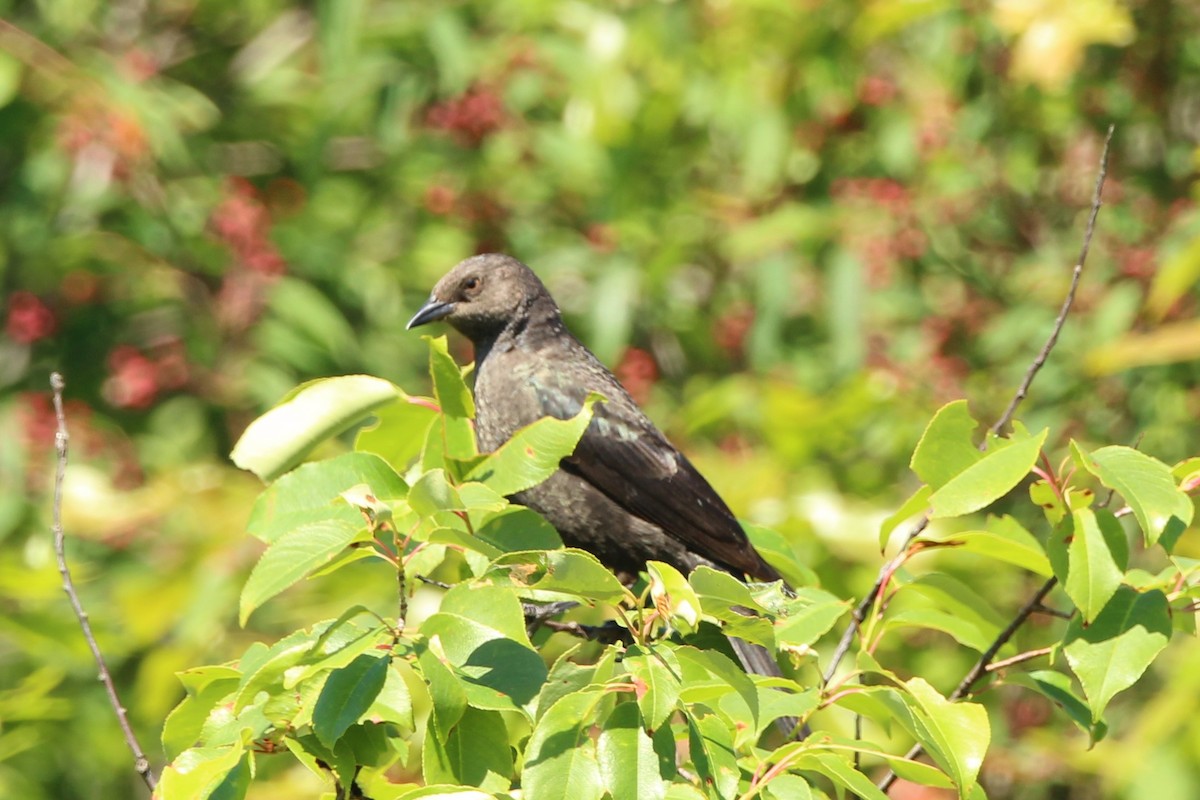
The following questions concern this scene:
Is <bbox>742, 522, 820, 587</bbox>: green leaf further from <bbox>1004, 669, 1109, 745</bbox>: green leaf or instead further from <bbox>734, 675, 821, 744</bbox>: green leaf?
<bbox>734, 675, 821, 744</bbox>: green leaf

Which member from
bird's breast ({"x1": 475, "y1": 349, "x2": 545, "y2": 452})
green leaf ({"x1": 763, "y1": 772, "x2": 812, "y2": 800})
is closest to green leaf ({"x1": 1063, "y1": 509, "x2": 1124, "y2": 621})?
green leaf ({"x1": 763, "y1": 772, "x2": 812, "y2": 800})

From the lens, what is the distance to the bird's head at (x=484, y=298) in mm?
4660

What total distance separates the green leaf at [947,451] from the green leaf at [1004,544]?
112 millimetres

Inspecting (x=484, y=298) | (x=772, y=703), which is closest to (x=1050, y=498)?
(x=772, y=703)

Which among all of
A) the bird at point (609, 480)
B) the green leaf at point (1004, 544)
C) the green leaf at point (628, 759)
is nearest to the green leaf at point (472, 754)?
the green leaf at point (628, 759)

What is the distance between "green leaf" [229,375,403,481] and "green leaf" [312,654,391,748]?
59cm

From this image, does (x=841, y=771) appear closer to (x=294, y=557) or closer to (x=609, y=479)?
(x=294, y=557)

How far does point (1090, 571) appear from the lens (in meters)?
2.32

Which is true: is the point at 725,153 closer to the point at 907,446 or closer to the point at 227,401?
the point at 907,446

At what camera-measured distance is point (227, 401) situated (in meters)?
6.49

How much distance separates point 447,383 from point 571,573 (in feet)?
1.92

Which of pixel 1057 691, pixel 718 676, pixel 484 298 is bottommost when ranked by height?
pixel 1057 691

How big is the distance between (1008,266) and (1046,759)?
6.67 ft

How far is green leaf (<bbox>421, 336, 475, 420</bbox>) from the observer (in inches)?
98.3
